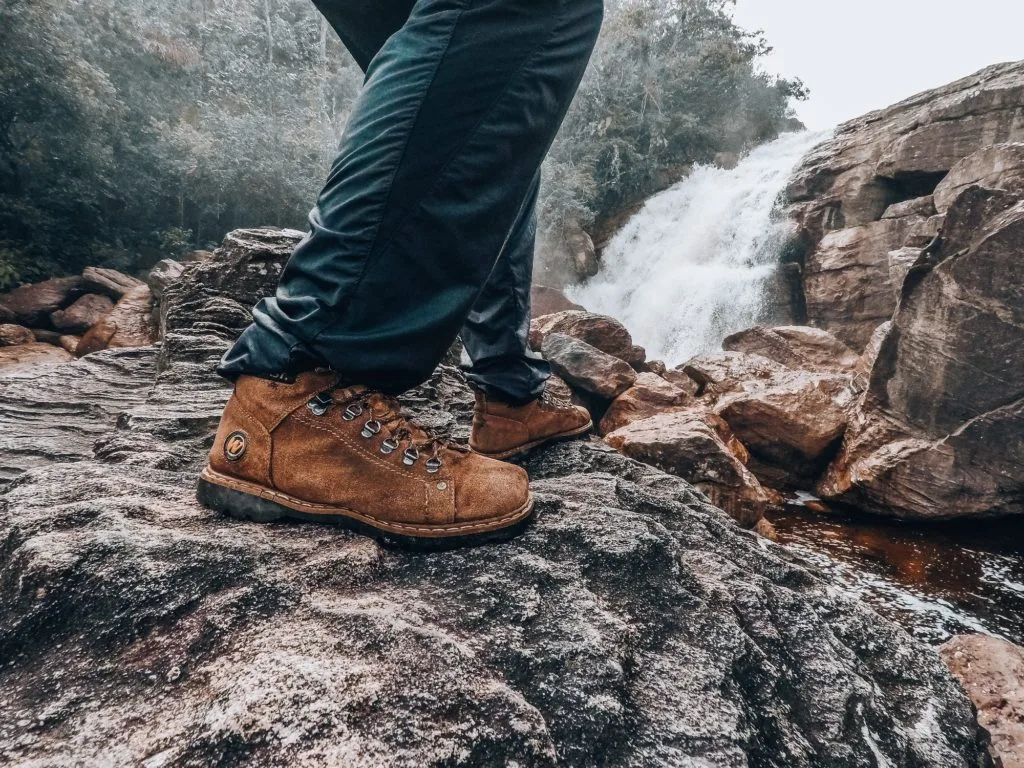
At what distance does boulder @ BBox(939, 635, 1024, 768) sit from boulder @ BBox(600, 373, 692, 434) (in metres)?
2.96

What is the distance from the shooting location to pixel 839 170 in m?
10.2

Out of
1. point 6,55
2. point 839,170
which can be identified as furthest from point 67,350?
point 839,170

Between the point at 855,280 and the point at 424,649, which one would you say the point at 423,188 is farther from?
the point at 855,280

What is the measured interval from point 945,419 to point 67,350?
9.55m

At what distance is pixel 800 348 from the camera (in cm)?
655

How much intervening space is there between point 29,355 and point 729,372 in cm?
825

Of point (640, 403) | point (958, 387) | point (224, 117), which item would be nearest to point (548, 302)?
point (640, 403)

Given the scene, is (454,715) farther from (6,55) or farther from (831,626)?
(6,55)

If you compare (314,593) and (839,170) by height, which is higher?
(839,170)

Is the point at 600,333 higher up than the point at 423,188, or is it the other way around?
the point at 423,188

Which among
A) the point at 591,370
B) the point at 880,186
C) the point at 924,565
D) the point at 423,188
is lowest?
the point at 924,565

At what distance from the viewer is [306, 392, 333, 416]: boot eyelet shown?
0.92 metres

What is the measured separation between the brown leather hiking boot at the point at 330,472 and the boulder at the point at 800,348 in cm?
629

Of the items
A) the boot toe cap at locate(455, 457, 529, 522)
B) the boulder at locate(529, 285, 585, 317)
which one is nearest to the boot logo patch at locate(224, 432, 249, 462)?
the boot toe cap at locate(455, 457, 529, 522)
